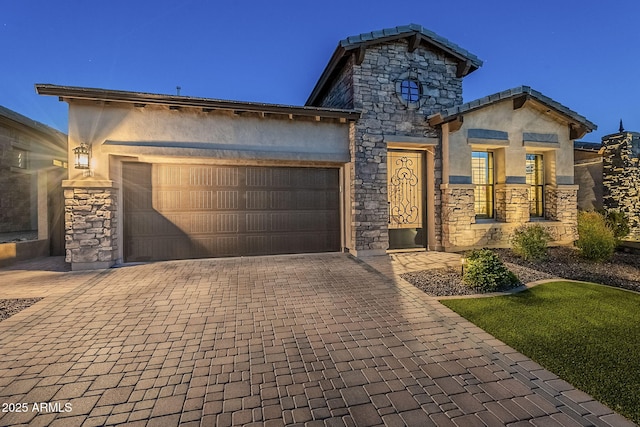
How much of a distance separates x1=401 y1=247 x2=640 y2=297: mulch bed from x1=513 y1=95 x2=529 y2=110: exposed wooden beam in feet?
16.7

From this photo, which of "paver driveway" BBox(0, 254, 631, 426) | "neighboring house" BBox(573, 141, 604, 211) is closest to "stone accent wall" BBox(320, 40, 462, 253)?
"paver driveway" BBox(0, 254, 631, 426)

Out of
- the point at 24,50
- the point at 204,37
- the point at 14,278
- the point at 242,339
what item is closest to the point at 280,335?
the point at 242,339

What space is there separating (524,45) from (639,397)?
374 ft

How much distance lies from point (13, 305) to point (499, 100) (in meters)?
13.1

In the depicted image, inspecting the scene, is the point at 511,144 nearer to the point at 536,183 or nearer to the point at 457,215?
the point at 536,183

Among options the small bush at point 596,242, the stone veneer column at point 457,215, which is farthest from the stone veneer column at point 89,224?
the small bush at point 596,242

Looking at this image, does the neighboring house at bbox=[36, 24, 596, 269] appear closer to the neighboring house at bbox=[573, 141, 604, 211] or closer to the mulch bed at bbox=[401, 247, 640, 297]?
the mulch bed at bbox=[401, 247, 640, 297]

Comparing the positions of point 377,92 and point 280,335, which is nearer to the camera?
point 280,335

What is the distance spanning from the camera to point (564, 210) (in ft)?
34.8

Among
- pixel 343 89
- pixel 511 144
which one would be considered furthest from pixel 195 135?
pixel 511 144

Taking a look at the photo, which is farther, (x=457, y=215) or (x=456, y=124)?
(x=457, y=215)

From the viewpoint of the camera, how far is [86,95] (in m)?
7.23

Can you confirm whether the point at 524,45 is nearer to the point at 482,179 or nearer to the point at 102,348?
the point at 482,179

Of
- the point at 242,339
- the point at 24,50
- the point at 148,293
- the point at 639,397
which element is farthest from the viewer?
the point at 24,50
